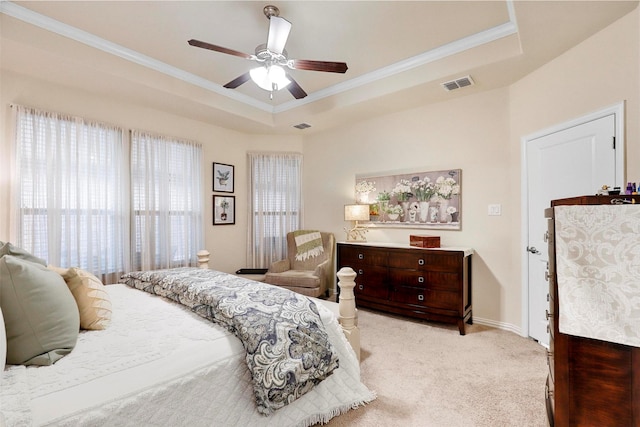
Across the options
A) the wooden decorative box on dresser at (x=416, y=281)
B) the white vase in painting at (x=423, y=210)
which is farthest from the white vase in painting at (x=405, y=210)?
the wooden decorative box on dresser at (x=416, y=281)

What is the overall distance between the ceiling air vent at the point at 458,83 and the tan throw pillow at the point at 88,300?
3.32m

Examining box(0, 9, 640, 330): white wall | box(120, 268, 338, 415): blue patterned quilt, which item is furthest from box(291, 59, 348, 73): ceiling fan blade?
box(0, 9, 640, 330): white wall

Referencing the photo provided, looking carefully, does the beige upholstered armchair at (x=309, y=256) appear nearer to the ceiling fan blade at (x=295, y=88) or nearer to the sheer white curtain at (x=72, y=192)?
the sheer white curtain at (x=72, y=192)

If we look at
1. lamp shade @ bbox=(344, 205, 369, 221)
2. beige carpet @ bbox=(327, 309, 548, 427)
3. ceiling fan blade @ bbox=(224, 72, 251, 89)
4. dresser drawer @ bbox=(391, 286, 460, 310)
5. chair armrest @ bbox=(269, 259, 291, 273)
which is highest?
ceiling fan blade @ bbox=(224, 72, 251, 89)

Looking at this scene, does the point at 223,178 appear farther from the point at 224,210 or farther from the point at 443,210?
the point at 443,210

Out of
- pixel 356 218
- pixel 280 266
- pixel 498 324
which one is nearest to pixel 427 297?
pixel 498 324

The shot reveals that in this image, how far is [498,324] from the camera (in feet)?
10.2

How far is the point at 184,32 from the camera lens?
2.52m

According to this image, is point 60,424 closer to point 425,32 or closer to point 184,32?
point 184,32

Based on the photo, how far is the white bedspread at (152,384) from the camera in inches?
38.0

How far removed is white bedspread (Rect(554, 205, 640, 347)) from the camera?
98cm

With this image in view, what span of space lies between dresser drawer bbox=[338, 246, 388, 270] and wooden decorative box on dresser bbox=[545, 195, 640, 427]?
227 centimetres

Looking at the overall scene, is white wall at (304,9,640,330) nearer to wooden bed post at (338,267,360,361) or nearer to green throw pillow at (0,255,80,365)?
wooden bed post at (338,267,360,361)

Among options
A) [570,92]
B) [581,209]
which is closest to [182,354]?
[581,209]
